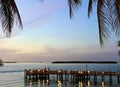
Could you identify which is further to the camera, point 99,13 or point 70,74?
point 70,74

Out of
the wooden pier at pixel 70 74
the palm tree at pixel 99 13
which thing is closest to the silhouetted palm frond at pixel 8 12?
the palm tree at pixel 99 13

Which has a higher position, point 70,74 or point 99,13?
point 99,13

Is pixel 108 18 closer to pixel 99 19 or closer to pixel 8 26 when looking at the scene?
pixel 99 19

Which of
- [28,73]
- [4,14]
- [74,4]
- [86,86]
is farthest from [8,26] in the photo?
[28,73]

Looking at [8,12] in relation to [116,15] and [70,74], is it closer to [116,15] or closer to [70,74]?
[116,15]

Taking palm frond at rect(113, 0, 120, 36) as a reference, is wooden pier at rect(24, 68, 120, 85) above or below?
below

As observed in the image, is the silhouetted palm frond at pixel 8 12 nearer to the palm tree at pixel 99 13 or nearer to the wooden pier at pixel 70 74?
the palm tree at pixel 99 13

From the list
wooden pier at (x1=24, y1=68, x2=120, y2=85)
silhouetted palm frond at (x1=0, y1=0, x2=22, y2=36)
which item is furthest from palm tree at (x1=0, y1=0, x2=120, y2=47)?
wooden pier at (x1=24, y1=68, x2=120, y2=85)

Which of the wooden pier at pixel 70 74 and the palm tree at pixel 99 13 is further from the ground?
the palm tree at pixel 99 13

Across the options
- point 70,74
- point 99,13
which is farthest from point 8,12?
point 70,74

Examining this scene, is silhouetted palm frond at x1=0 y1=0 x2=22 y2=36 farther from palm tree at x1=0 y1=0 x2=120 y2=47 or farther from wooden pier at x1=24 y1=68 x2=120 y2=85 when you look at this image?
wooden pier at x1=24 y1=68 x2=120 y2=85

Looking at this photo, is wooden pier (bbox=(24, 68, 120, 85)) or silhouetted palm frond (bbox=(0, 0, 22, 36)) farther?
→ wooden pier (bbox=(24, 68, 120, 85))

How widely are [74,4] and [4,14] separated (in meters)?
2.15

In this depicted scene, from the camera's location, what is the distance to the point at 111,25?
6.89m
